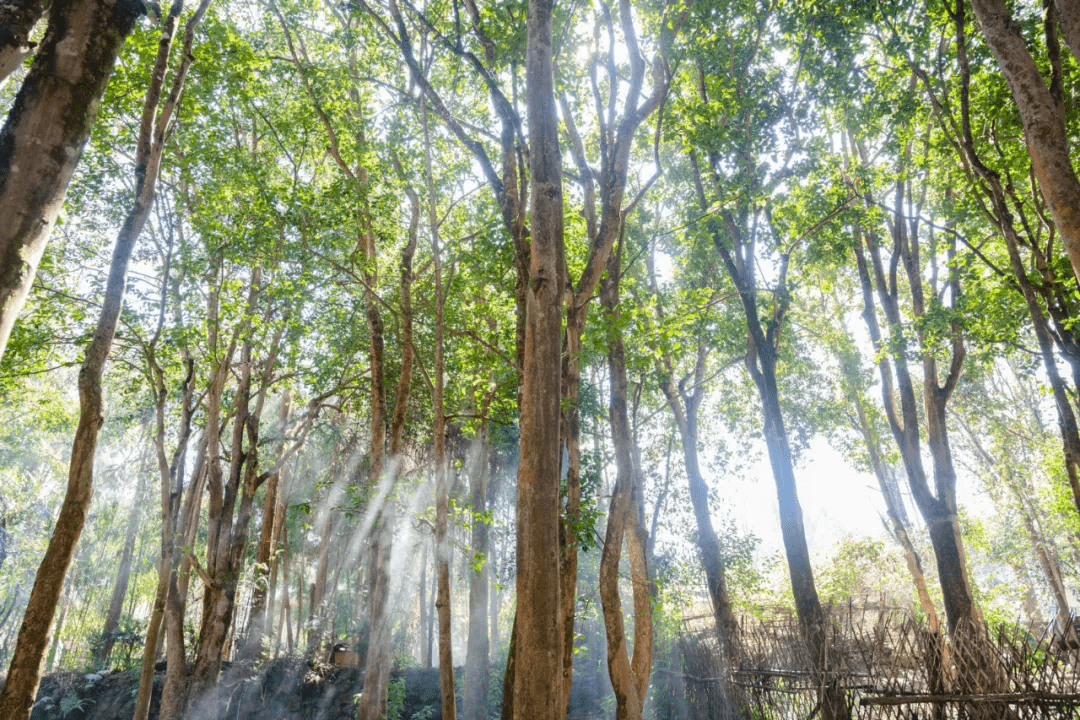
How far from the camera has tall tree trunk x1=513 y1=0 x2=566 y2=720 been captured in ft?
9.63

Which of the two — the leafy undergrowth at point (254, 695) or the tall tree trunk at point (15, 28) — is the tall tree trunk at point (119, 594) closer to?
the leafy undergrowth at point (254, 695)

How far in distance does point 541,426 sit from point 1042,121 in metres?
4.40

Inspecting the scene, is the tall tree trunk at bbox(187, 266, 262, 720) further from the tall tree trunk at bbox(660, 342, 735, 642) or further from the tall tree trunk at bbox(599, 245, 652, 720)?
the tall tree trunk at bbox(660, 342, 735, 642)

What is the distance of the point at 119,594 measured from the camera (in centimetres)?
1781

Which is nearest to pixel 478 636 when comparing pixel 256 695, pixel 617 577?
pixel 256 695

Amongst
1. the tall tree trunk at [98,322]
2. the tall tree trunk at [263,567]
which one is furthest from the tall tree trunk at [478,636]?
the tall tree trunk at [98,322]

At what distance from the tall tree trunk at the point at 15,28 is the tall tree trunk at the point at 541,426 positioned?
228 cm

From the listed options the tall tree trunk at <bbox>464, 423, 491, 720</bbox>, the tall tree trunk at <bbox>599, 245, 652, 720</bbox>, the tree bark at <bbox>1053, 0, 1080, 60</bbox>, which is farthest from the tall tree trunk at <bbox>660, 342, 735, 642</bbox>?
the tree bark at <bbox>1053, 0, 1080, 60</bbox>

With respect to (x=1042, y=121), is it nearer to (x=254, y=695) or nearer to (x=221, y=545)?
(x=221, y=545)

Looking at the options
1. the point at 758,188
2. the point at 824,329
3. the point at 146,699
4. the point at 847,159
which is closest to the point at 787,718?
the point at 758,188

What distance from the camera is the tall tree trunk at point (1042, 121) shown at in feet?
13.6

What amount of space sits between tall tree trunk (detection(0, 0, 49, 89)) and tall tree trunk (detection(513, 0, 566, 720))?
7.48ft

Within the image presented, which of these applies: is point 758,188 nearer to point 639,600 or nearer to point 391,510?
point 639,600

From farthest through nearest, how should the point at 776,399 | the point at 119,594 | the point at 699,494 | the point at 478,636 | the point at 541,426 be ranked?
the point at 119,594 < the point at 478,636 < the point at 699,494 < the point at 776,399 < the point at 541,426
